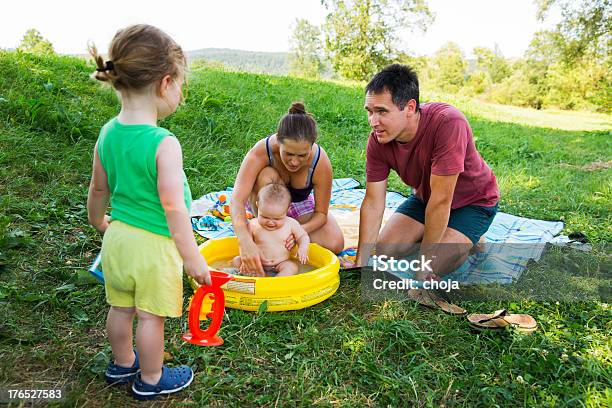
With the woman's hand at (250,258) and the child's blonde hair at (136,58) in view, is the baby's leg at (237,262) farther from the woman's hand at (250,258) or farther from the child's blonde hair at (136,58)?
the child's blonde hair at (136,58)

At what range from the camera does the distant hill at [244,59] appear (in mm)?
11859

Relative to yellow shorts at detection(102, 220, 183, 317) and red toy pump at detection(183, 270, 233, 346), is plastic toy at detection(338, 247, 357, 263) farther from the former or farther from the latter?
yellow shorts at detection(102, 220, 183, 317)

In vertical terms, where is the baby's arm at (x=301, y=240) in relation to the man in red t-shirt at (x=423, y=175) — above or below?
below

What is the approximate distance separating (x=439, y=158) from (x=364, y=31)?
29.9 metres

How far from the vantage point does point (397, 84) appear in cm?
309

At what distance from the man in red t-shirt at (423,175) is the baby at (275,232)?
49cm

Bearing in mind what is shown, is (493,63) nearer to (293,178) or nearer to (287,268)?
(293,178)

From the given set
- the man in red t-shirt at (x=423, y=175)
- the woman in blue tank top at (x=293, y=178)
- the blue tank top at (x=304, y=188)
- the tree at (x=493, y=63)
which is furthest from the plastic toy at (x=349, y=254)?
the tree at (x=493, y=63)

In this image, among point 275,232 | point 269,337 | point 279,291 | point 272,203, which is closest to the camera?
point 269,337

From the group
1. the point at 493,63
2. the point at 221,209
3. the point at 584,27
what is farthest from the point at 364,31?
the point at 221,209

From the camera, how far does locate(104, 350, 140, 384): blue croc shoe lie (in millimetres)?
2176

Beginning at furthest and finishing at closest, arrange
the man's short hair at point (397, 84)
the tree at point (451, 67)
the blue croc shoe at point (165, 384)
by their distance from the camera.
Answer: the tree at point (451, 67) → the man's short hair at point (397, 84) → the blue croc shoe at point (165, 384)

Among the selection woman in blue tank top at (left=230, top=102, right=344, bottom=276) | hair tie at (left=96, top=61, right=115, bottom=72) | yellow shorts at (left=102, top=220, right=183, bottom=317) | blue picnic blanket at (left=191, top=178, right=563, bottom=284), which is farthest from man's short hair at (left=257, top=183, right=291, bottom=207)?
hair tie at (left=96, top=61, right=115, bottom=72)

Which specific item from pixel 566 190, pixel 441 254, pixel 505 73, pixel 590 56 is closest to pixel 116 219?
pixel 441 254
